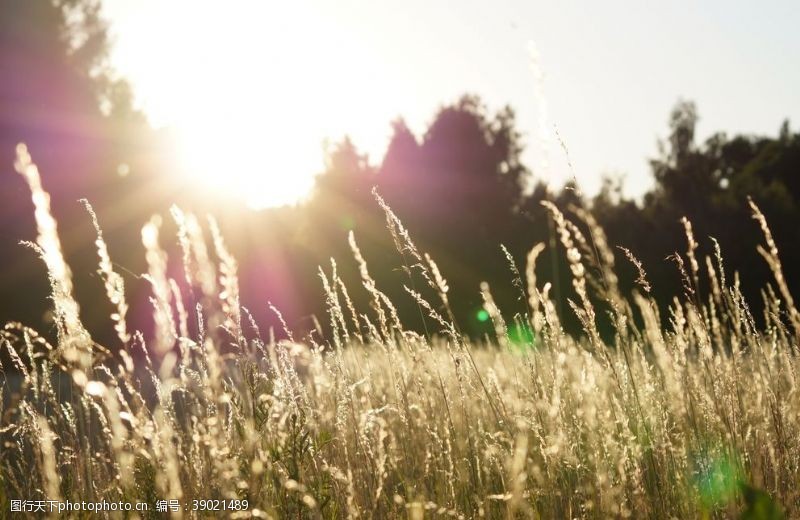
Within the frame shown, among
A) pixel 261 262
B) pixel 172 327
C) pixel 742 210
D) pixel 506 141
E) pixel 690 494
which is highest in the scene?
pixel 506 141

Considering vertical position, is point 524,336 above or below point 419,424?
above

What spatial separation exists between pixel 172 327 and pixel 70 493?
0.91 meters

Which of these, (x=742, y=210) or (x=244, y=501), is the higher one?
(x=742, y=210)

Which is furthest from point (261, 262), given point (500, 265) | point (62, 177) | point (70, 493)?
point (70, 493)

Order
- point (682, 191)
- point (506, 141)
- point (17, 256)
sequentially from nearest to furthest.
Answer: point (17, 256)
point (682, 191)
point (506, 141)

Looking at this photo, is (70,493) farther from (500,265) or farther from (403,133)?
(403,133)

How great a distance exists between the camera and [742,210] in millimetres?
16375

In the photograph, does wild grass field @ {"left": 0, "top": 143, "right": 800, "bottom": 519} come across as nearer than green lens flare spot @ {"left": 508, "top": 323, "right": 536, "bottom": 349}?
Yes

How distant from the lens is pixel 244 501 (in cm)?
218

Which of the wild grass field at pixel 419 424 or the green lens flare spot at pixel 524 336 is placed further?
the green lens flare spot at pixel 524 336

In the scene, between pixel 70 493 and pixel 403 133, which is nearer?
pixel 70 493

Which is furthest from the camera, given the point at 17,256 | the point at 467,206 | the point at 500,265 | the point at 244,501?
the point at 467,206

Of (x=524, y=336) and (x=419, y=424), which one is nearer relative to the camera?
(x=419, y=424)

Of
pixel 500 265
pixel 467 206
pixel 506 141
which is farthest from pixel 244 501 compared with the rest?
pixel 506 141
